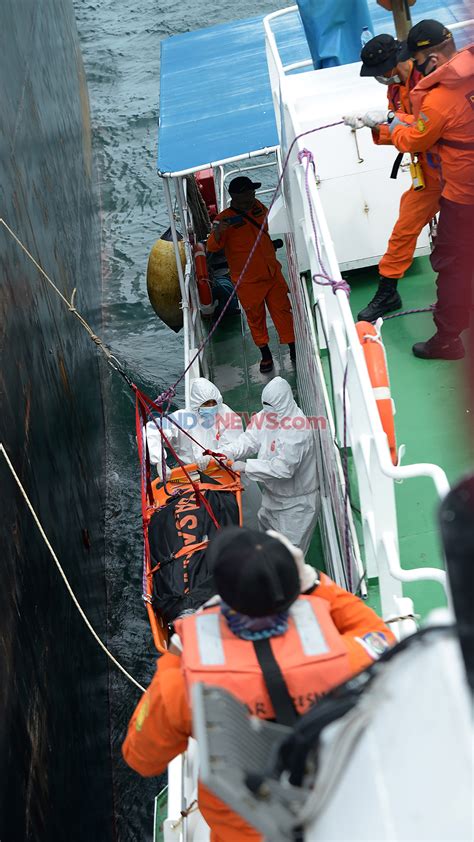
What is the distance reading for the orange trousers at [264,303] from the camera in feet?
24.6

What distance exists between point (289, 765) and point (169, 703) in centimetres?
65

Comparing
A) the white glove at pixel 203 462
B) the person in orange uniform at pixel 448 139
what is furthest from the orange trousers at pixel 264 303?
the person in orange uniform at pixel 448 139

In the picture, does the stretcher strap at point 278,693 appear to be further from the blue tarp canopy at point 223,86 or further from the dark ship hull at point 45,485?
the blue tarp canopy at point 223,86

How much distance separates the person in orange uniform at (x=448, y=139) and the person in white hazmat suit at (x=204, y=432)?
182 cm

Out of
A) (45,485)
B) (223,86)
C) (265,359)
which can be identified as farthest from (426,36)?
(265,359)

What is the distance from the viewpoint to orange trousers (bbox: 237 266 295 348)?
7.51 metres

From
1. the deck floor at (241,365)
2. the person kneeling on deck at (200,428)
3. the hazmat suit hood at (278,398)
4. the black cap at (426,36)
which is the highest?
the black cap at (426,36)

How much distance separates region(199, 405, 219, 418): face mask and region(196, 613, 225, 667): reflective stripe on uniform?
3.87 meters

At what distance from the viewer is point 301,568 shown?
2209mm

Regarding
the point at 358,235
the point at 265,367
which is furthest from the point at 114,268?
the point at 358,235

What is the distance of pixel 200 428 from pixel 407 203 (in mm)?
2072

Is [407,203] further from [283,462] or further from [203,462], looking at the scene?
[203,462]

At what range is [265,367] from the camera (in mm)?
7734

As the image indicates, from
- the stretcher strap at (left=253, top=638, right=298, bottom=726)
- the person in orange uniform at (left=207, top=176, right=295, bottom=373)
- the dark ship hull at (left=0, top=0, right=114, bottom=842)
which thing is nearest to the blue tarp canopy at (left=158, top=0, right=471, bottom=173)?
the person in orange uniform at (left=207, top=176, right=295, bottom=373)
